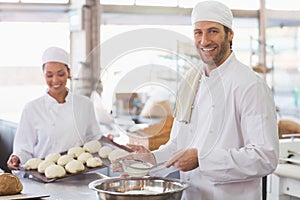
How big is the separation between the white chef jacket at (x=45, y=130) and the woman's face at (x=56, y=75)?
0.07 m

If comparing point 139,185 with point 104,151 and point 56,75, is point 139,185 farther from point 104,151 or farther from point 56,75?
point 56,75

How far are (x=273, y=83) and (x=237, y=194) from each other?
15.0ft

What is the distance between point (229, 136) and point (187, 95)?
0.20 metres

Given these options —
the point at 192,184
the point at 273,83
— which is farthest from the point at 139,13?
the point at 192,184

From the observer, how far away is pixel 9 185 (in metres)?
1.86

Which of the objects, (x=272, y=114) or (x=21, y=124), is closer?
(x=272, y=114)

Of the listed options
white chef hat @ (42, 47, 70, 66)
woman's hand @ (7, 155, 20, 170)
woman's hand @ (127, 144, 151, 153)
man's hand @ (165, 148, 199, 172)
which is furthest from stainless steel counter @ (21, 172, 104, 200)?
white chef hat @ (42, 47, 70, 66)

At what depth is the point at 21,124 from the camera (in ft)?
8.49

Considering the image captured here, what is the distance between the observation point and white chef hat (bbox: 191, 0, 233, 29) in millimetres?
1787

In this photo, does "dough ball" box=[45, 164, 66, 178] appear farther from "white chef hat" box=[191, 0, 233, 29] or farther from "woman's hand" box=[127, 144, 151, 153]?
"white chef hat" box=[191, 0, 233, 29]

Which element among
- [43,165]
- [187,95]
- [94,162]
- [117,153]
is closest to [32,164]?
[43,165]

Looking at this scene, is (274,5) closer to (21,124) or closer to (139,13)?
(139,13)

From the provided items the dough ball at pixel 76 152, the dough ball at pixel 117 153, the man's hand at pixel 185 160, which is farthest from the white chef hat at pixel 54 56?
the man's hand at pixel 185 160

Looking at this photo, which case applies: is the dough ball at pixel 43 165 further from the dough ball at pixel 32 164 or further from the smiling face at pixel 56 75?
the smiling face at pixel 56 75
